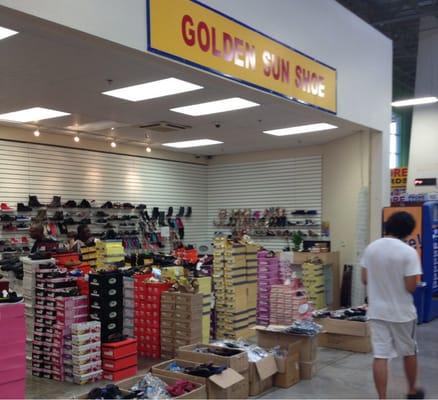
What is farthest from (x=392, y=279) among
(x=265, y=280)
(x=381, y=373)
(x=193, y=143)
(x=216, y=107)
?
(x=193, y=143)

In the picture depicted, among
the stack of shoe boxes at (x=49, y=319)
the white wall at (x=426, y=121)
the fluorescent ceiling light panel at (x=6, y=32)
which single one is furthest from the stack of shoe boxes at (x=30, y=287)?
the white wall at (x=426, y=121)

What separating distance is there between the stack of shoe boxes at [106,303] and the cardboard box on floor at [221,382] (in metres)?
1.22

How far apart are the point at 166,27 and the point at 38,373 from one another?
13.4 feet

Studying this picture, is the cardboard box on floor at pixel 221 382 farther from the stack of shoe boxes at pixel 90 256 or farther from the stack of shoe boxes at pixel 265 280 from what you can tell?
the stack of shoe boxes at pixel 90 256

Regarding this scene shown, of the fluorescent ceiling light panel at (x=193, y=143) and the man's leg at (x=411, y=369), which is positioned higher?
the fluorescent ceiling light panel at (x=193, y=143)

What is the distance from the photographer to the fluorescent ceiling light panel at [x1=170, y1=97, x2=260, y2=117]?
7.14 m

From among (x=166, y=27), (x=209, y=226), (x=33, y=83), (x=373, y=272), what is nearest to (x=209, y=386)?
(x=373, y=272)

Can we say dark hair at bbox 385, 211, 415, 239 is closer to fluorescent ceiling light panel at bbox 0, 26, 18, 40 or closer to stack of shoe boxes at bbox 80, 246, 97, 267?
fluorescent ceiling light panel at bbox 0, 26, 18, 40

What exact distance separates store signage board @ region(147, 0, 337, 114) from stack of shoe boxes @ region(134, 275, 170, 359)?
Result: 2877mm

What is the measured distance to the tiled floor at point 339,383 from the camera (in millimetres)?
4812

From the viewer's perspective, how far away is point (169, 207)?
12.1 metres

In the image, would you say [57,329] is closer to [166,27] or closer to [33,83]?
[33,83]

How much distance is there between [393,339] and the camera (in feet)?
13.2

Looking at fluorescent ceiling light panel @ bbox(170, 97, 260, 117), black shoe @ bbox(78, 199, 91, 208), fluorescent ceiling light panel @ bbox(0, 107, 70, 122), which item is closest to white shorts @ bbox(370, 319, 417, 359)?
fluorescent ceiling light panel @ bbox(170, 97, 260, 117)
